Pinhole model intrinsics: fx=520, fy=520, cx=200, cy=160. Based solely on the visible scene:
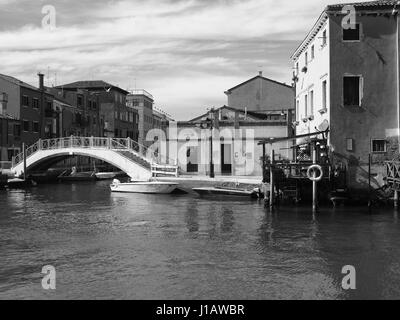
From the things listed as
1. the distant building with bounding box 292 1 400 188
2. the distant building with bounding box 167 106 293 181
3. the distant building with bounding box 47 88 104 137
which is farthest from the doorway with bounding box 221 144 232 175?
the distant building with bounding box 47 88 104 137

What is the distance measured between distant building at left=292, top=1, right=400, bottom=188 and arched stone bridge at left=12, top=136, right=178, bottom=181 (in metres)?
13.1

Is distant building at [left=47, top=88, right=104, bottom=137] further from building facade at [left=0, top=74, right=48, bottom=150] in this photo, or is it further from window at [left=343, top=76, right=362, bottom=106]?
window at [left=343, top=76, right=362, bottom=106]

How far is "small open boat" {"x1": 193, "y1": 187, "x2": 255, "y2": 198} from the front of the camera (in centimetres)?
2974

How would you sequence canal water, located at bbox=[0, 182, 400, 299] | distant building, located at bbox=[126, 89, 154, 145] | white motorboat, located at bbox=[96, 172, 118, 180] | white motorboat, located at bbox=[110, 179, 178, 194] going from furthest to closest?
1. distant building, located at bbox=[126, 89, 154, 145]
2. white motorboat, located at bbox=[96, 172, 118, 180]
3. white motorboat, located at bbox=[110, 179, 178, 194]
4. canal water, located at bbox=[0, 182, 400, 299]

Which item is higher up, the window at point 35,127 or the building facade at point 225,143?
the window at point 35,127

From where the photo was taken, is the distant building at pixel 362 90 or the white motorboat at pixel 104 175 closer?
the distant building at pixel 362 90

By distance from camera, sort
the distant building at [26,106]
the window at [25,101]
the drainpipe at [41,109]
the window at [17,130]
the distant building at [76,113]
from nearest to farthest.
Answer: the window at [17,130]
the distant building at [26,106]
the window at [25,101]
the drainpipe at [41,109]
the distant building at [76,113]

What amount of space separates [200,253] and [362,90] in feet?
49.4

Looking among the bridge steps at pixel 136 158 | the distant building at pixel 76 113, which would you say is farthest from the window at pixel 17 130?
the bridge steps at pixel 136 158

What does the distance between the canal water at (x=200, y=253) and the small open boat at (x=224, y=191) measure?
4680 millimetres

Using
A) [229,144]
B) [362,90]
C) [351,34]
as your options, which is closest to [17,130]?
[229,144]

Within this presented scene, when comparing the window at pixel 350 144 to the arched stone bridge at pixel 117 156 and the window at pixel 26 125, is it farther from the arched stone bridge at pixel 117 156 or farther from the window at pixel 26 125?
the window at pixel 26 125

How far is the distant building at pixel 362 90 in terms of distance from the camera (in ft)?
83.2

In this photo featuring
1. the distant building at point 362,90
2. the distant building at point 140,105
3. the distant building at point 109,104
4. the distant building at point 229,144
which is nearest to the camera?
the distant building at point 362,90
